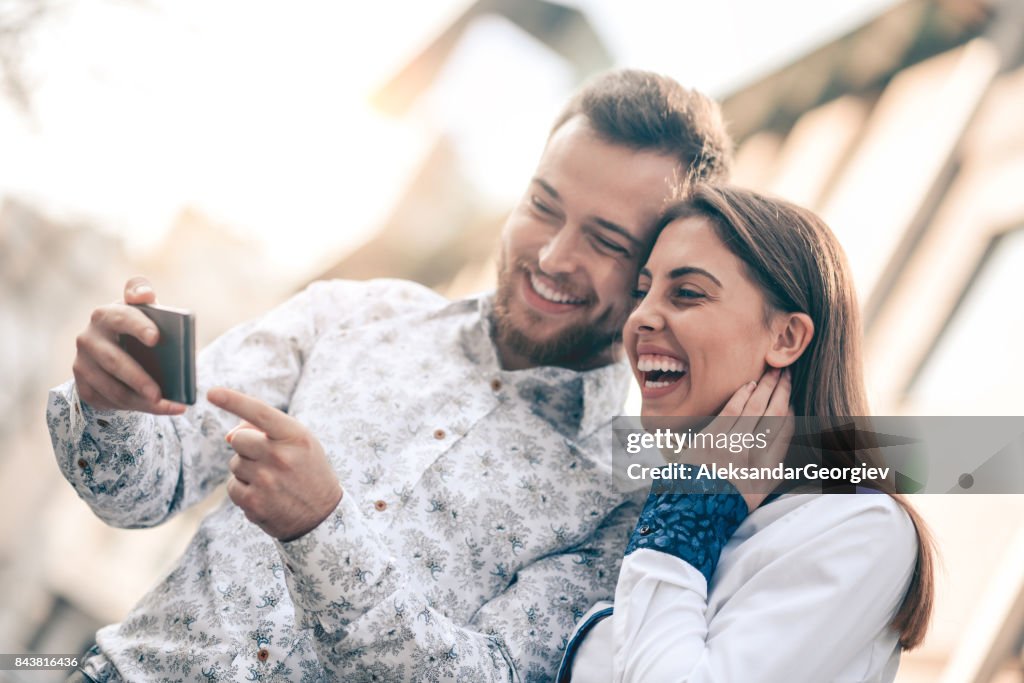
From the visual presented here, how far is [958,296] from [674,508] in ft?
8.92

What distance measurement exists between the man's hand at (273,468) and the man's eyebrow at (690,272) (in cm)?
74

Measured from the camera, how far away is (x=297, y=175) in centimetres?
637

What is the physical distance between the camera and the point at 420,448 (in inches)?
71.3

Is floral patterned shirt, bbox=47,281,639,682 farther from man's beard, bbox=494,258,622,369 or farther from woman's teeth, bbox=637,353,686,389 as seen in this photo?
woman's teeth, bbox=637,353,686,389

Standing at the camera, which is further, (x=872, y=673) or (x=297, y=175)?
(x=297, y=175)

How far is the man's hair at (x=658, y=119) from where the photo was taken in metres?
1.93

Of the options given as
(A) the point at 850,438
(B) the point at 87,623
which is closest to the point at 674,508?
(A) the point at 850,438

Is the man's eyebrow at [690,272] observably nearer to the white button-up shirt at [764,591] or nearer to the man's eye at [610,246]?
the man's eye at [610,246]

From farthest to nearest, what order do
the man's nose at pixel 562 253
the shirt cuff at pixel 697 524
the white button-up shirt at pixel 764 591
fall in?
the man's nose at pixel 562 253, the shirt cuff at pixel 697 524, the white button-up shirt at pixel 764 591

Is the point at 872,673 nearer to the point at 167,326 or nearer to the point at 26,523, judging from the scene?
the point at 167,326

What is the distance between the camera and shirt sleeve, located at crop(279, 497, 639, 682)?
4.16 feet

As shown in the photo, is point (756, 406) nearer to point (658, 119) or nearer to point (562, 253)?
point (562, 253)

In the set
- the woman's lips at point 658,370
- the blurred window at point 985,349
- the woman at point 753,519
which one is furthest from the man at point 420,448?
the blurred window at point 985,349

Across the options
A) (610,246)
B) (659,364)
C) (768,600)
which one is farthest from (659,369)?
(768,600)
